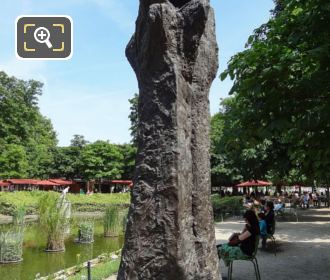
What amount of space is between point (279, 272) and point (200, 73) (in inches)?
243

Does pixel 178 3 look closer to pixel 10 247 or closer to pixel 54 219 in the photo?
pixel 10 247

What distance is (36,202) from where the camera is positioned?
2514cm

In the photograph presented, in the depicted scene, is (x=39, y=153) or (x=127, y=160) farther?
(x=39, y=153)

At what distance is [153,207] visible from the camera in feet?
11.3

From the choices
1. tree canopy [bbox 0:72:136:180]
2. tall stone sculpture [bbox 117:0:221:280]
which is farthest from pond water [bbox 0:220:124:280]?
tree canopy [bbox 0:72:136:180]

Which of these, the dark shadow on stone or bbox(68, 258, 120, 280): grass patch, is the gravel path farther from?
the dark shadow on stone

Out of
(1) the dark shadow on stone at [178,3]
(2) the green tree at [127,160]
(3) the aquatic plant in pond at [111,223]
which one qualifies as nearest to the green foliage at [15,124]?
(2) the green tree at [127,160]

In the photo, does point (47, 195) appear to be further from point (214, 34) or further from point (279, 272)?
point (214, 34)

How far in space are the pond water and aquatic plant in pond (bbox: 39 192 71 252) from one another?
1.20ft

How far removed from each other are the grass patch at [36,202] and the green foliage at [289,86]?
1694 cm

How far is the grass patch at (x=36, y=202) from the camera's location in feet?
82.4

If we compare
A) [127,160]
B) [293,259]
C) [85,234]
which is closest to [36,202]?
[85,234]

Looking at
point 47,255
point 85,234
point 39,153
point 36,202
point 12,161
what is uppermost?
point 39,153

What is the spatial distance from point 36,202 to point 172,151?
909 inches
